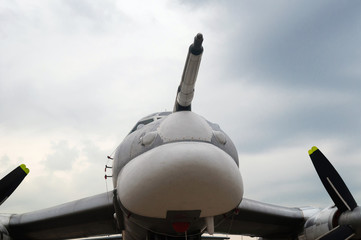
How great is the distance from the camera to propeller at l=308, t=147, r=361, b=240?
8062 mm

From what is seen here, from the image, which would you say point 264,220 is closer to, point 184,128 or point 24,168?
point 184,128

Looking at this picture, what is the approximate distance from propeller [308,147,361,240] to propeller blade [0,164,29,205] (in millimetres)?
6853

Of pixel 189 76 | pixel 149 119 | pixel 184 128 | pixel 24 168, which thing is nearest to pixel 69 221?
pixel 24 168

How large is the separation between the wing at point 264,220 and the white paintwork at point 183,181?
5.15 m

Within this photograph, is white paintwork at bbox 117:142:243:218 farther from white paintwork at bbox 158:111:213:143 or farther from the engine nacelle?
the engine nacelle

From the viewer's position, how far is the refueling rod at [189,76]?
5141 millimetres

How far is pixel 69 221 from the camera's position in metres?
10.3

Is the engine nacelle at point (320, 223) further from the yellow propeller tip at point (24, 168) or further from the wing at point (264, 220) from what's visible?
the yellow propeller tip at point (24, 168)

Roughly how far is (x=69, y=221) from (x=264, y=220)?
5.78 metres

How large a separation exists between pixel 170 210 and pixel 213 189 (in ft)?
2.51

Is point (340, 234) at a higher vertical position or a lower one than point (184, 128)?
lower

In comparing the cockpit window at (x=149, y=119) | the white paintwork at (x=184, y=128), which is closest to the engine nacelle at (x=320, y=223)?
the cockpit window at (x=149, y=119)

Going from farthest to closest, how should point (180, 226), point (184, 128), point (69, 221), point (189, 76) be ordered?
1. point (69, 221)
2. point (180, 226)
3. point (184, 128)
4. point (189, 76)

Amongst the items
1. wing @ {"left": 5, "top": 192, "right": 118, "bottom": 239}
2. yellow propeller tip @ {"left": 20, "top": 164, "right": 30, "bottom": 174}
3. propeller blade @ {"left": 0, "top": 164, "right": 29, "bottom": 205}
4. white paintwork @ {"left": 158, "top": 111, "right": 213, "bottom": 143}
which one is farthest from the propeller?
propeller blade @ {"left": 0, "top": 164, "right": 29, "bottom": 205}
